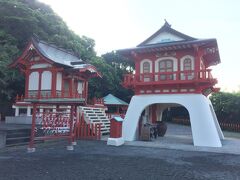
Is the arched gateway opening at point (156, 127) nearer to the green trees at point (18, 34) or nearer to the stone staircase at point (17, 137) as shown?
the stone staircase at point (17, 137)

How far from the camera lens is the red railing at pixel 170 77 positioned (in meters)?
14.7

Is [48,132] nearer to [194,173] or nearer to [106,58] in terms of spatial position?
[194,173]

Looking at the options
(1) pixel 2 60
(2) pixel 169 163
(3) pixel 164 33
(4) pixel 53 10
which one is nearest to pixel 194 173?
(2) pixel 169 163

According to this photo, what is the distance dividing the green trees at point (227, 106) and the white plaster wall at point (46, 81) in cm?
1960

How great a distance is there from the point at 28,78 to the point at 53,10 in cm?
1920

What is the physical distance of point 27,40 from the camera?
2769 centimetres

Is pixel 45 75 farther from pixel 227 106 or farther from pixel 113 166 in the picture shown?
pixel 227 106

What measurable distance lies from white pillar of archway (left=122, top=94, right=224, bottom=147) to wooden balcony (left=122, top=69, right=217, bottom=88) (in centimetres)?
100

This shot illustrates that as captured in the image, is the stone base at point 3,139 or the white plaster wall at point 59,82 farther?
the white plaster wall at point 59,82

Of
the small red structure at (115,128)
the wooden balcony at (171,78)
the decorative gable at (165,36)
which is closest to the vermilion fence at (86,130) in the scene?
the small red structure at (115,128)

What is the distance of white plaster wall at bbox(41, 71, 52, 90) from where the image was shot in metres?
19.0

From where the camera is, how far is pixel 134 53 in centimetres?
1662

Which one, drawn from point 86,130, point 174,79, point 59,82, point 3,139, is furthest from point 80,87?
point 3,139

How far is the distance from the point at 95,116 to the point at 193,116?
7964mm
